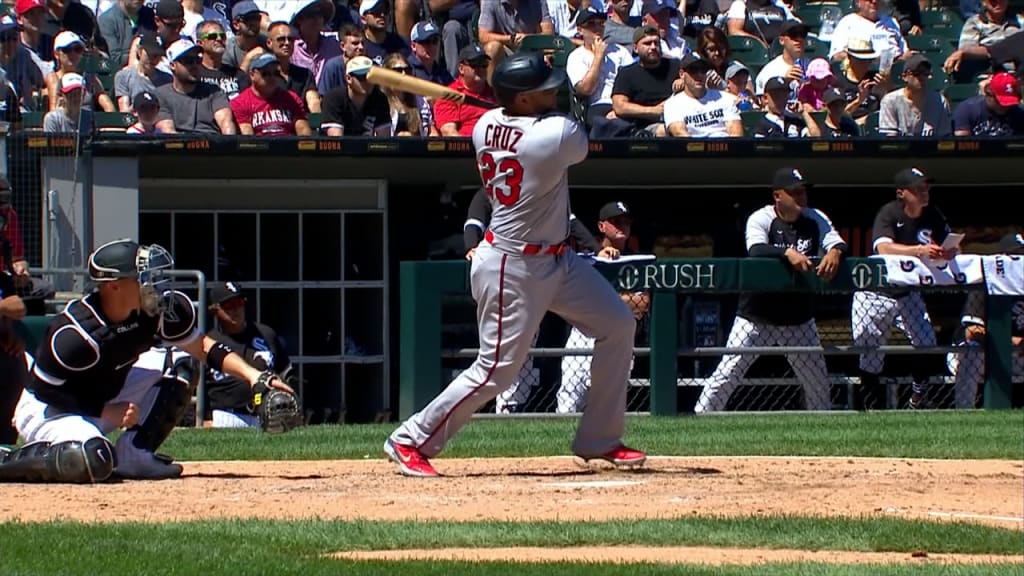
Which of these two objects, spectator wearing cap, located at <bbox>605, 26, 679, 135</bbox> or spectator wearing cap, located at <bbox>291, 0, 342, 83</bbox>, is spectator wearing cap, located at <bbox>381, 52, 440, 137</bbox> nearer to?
spectator wearing cap, located at <bbox>291, 0, 342, 83</bbox>

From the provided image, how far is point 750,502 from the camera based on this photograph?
251 inches

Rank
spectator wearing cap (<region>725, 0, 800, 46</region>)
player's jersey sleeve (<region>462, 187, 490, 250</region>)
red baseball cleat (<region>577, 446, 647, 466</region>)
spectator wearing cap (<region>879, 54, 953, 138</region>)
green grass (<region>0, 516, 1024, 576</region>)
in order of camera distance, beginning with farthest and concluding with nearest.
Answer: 1. spectator wearing cap (<region>725, 0, 800, 46</region>)
2. spectator wearing cap (<region>879, 54, 953, 138</region>)
3. player's jersey sleeve (<region>462, 187, 490, 250</region>)
4. red baseball cleat (<region>577, 446, 647, 466</region>)
5. green grass (<region>0, 516, 1024, 576</region>)

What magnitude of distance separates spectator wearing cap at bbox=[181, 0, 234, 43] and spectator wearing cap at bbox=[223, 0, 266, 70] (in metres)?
0.15

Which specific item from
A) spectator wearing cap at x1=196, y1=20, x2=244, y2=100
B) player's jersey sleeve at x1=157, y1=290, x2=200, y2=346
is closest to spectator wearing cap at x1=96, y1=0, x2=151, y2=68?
spectator wearing cap at x1=196, y1=20, x2=244, y2=100

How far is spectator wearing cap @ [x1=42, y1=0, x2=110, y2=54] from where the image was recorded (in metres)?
12.8

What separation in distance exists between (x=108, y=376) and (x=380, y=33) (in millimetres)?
6796

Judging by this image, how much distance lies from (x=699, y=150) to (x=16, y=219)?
15.8ft

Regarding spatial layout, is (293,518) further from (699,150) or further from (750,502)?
(699,150)

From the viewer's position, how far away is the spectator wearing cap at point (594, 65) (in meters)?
12.8

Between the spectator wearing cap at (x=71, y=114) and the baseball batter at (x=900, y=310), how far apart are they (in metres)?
5.37

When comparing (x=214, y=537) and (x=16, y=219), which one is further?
(x=16, y=219)

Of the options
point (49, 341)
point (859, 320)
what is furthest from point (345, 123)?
point (49, 341)

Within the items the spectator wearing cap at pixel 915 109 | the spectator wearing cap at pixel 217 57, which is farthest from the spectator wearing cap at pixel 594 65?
the spectator wearing cap at pixel 217 57

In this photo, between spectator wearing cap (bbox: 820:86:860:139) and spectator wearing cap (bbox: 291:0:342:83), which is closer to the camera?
spectator wearing cap (bbox: 820:86:860:139)
